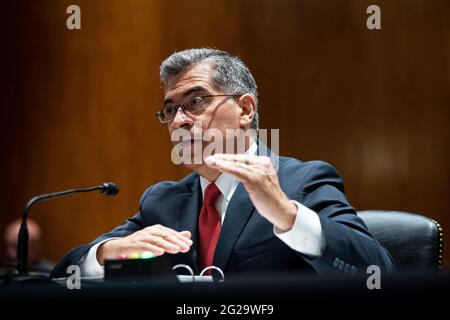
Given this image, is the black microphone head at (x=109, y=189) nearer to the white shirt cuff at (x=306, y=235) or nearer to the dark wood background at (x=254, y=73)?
the white shirt cuff at (x=306, y=235)

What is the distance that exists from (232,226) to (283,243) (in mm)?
159

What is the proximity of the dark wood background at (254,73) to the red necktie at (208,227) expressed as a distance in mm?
1634

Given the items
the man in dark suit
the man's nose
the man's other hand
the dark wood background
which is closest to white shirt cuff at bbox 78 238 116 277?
the man in dark suit

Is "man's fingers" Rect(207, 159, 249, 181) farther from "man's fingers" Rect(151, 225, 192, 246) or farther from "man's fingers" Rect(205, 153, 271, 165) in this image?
"man's fingers" Rect(151, 225, 192, 246)

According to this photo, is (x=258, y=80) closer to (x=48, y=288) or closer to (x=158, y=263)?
(x=158, y=263)

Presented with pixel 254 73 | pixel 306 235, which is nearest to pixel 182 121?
pixel 306 235

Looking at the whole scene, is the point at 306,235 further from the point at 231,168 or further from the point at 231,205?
the point at 231,205

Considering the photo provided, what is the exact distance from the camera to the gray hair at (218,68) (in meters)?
2.03

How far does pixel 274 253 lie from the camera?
68.6 inches

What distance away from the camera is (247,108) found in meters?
2.06

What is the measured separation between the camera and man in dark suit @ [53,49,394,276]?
152 centimetres

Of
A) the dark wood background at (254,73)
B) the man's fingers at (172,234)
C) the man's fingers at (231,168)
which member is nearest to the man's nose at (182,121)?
the man's fingers at (172,234)

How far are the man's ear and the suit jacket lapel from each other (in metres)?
0.29
